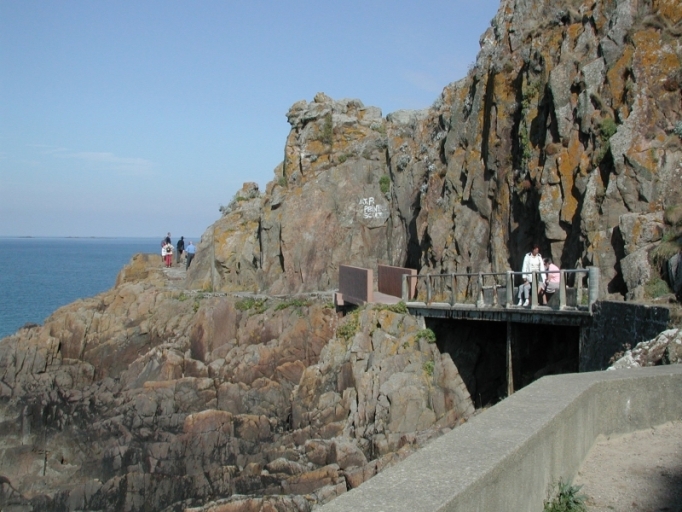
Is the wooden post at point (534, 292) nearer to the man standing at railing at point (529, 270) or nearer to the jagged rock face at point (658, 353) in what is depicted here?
the man standing at railing at point (529, 270)

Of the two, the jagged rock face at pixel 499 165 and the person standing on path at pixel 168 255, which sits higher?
the jagged rock face at pixel 499 165

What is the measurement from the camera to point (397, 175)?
33.1 metres

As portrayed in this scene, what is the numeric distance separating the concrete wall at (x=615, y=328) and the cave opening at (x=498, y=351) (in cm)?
229

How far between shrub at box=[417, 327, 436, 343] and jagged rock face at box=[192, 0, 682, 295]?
3.97 meters

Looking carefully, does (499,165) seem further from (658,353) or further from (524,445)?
(524,445)

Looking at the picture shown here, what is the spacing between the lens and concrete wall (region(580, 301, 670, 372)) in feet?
44.5

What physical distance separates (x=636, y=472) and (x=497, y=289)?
43.7ft

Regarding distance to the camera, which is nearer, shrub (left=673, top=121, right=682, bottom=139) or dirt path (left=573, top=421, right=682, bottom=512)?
dirt path (left=573, top=421, right=682, bottom=512)

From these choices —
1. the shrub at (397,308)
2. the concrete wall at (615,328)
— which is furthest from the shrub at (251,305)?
the concrete wall at (615,328)

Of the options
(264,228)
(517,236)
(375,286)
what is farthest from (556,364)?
(264,228)

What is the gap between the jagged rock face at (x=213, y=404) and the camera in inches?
726

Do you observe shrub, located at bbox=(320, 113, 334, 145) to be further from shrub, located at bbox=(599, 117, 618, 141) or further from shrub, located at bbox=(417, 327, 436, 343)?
shrub, located at bbox=(599, 117, 618, 141)

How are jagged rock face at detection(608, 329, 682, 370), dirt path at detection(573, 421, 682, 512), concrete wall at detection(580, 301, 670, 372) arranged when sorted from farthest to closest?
concrete wall at detection(580, 301, 670, 372) < jagged rock face at detection(608, 329, 682, 370) < dirt path at detection(573, 421, 682, 512)

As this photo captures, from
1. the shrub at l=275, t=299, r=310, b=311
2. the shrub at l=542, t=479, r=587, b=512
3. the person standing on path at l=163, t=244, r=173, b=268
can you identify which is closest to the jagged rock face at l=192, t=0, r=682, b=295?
the shrub at l=275, t=299, r=310, b=311
